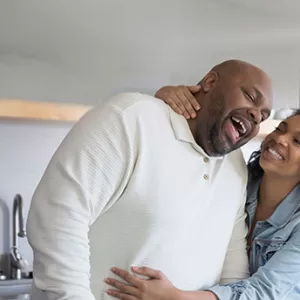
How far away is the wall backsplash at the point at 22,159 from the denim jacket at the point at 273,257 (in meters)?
1.03

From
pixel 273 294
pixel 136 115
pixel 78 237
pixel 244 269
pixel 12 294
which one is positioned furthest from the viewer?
pixel 12 294

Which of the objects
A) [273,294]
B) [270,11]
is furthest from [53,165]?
[270,11]

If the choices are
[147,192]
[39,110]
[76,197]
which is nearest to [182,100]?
[147,192]

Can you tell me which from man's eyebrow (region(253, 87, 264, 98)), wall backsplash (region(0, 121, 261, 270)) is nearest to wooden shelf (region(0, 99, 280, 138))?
wall backsplash (region(0, 121, 261, 270))

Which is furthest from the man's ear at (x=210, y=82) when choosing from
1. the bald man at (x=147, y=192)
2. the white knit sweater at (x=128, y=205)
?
the white knit sweater at (x=128, y=205)

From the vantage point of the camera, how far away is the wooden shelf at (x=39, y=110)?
1.81 m

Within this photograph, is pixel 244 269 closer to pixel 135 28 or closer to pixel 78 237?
pixel 78 237

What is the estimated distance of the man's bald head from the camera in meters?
1.23

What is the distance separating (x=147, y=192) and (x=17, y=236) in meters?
1.15

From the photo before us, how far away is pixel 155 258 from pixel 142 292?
73 mm

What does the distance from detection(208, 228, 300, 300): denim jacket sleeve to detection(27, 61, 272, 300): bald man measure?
0.06 metres

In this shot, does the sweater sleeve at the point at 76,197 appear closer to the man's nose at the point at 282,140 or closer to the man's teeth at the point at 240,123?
the man's teeth at the point at 240,123

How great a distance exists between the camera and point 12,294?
1964 mm

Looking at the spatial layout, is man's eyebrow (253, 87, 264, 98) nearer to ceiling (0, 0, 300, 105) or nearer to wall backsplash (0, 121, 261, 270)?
ceiling (0, 0, 300, 105)
